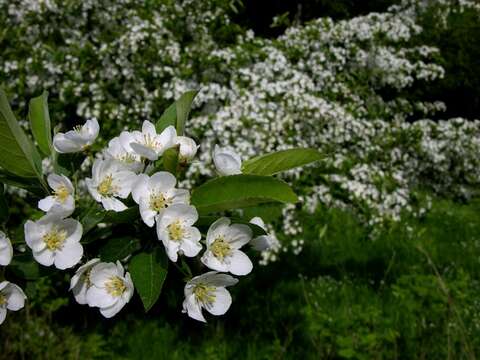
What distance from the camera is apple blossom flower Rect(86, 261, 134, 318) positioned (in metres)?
0.95

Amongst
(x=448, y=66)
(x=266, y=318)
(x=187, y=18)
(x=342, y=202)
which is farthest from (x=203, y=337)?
(x=448, y=66)

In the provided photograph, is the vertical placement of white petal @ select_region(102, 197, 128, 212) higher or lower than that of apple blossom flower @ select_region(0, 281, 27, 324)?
higher

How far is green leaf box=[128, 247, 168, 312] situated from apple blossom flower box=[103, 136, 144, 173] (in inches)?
5.4

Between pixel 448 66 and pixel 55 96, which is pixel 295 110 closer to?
pixel 55 96

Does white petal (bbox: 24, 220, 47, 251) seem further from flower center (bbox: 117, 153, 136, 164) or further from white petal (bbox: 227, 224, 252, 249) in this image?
white petal (bbox: 227, 224, 252, 249)

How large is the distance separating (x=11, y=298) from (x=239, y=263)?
37 centimetres

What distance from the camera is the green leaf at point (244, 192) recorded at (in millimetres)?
918

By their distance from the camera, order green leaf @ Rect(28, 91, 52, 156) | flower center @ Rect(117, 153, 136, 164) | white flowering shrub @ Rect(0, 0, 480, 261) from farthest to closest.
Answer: white flowering shrub @ Rect(0, 0, 480, 261), green leaf @ Rect(28, 91, 52, 156), flower center @ Rect(117, 153, 136, 164)

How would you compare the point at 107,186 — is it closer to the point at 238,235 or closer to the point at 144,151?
the point at 144,151

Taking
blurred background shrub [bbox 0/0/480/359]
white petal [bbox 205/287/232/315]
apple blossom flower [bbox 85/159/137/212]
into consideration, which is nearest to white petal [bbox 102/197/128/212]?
apple blossom flower [bbox 85/159/137/212]

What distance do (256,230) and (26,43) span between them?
372cm

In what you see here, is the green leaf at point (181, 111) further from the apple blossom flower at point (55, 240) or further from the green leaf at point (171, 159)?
the apple blossom flower at point (55, 240)

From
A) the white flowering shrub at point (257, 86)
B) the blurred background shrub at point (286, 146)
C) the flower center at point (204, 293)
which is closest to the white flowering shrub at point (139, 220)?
the flower center at point (204, 293)

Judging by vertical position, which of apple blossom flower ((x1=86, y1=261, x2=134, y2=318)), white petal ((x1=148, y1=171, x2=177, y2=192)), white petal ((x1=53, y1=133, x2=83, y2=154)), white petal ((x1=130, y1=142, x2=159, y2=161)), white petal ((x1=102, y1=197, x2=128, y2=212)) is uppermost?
white petal ((x1=130, y1=142, x2=159, y2=161))
